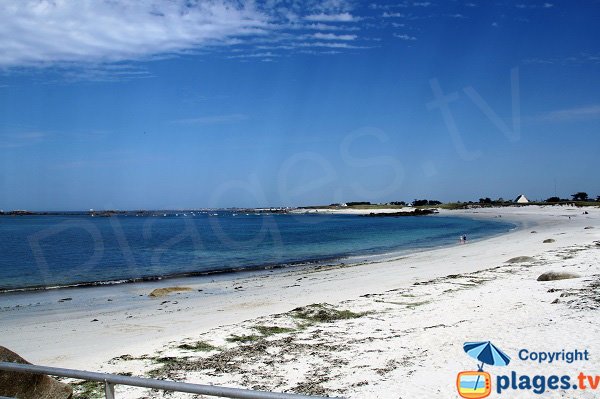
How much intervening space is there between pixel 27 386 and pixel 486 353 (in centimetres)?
692

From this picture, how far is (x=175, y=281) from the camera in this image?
76.7 feet

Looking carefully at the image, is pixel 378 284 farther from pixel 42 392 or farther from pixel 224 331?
pixel 42 392

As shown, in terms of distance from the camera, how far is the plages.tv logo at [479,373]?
642cm

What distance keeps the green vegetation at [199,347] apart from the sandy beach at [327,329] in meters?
0.06

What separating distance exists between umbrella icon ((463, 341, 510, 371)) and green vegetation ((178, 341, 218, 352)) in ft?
16.5

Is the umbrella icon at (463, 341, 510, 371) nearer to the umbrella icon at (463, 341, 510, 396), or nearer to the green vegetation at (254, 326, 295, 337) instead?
the umbrella icon at (463, 341, 510, 396)

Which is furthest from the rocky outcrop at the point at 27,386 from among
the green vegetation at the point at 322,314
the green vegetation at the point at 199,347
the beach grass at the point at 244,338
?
the green vegetation at the point at 322,314

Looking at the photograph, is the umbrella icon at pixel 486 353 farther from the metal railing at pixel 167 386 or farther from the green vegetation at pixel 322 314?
the metal railing at pixel 167 386

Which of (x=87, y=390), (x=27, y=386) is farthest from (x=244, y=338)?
(x=27, y=386)

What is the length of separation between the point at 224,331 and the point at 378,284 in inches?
A: 342

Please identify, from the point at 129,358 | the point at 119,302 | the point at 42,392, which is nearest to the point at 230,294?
the point at 119,302

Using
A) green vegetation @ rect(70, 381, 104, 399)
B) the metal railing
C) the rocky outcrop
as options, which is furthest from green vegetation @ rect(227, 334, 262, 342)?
the metal railing

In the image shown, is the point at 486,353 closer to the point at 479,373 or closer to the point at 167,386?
the point at 479,373

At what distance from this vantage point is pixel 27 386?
5840 millimetres
